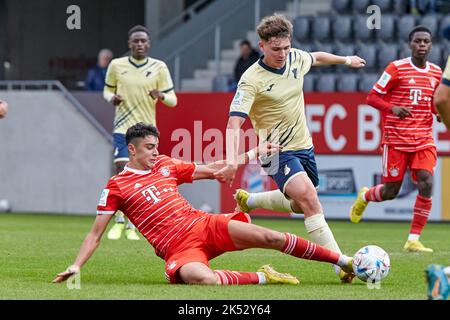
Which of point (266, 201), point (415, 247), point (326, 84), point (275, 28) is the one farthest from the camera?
point (326, 84)

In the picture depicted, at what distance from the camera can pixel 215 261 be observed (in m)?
11.1

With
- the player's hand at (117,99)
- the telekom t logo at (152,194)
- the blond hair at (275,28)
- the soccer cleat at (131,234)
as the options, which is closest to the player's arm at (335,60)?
the blond hair at (275,28)

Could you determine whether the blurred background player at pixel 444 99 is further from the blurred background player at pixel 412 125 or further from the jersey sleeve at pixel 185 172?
the blurred background player at pixel 412 125

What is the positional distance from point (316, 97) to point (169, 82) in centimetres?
454

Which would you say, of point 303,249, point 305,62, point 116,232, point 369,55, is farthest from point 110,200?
point 369,55

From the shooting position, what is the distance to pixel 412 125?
12516mm

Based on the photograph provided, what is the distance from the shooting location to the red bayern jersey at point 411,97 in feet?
41.0

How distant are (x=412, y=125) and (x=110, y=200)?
15.4 ft

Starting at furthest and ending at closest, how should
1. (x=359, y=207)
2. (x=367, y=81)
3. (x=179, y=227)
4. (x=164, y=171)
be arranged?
(x=367, y=81) < (x=359, y=207) < (x=164, y=171) < (x=179, y=227)

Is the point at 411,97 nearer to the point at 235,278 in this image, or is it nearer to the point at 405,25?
the point at 235,278

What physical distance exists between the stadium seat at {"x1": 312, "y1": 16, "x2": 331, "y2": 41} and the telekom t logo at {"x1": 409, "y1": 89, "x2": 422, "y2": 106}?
8.86m

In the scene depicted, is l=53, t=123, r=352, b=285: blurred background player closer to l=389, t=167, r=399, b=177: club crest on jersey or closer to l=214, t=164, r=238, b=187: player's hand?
l=214, t=164, r=238, b=187: player's hand

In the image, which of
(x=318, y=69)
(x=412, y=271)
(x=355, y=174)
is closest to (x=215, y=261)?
(x=412, y=271)

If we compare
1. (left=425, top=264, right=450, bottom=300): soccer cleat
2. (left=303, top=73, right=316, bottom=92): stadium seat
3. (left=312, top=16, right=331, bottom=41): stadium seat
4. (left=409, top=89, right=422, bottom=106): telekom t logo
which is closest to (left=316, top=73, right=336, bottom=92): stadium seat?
(left=303, top=73, right=316, bottom=92): stadium seat
